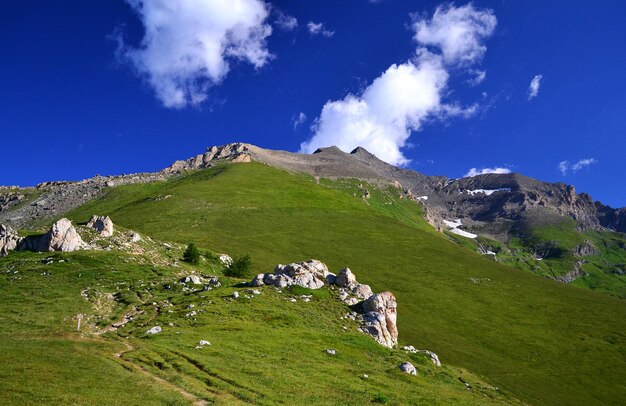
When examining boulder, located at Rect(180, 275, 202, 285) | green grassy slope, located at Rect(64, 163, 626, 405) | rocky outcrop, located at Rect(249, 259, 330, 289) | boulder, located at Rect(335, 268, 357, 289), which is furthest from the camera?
green grassy slope, located at Rect(64, 163, 626, 405)

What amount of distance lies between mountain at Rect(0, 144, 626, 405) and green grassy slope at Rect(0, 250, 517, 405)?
235 millimetres

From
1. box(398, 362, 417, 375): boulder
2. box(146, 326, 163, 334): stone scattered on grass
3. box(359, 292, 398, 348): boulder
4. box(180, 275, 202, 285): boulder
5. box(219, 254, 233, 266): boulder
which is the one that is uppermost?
box(219, 254, 233, 266): boulder

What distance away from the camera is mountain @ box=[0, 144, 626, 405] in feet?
107

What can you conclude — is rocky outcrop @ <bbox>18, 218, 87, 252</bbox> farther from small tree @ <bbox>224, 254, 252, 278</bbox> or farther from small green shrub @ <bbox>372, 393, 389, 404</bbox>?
small green shrub @ <bbox>372, 393, 389, 404</bbox>

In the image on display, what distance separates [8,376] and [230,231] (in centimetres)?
10180

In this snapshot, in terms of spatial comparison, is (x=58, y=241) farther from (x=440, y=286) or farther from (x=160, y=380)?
(x=440, y=286)

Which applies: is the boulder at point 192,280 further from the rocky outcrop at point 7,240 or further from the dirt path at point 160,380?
the rocky outcrop at point 7,240

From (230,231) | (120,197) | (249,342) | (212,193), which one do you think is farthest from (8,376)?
(120,197)

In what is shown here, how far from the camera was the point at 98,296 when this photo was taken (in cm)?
5216

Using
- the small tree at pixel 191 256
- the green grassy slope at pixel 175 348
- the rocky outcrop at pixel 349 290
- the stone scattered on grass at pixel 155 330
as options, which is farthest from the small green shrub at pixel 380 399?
the small tree at pixel 191 256

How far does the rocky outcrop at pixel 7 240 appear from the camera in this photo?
6810 centimetres

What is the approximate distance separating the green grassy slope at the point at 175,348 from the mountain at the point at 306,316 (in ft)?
0.77

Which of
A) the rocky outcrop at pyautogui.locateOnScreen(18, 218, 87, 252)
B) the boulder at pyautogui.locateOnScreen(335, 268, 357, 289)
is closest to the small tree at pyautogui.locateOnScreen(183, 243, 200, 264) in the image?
the rocky outcrop at pyautogui.locateOnScreen(18, 218, 87, 252)

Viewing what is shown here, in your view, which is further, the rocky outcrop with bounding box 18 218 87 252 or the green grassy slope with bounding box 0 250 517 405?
the rocky outcrop with bounding box 18 218 87 252
